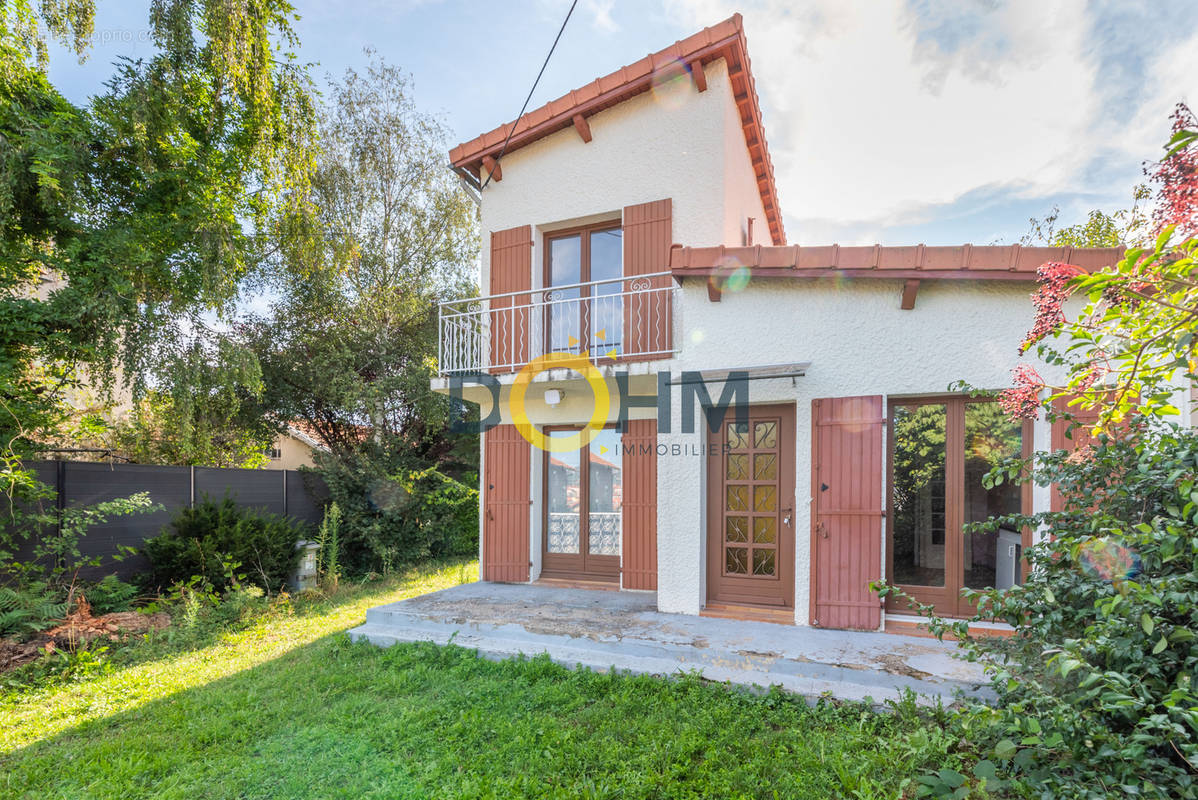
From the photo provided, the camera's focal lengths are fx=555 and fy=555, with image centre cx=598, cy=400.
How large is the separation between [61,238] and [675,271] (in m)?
7.32

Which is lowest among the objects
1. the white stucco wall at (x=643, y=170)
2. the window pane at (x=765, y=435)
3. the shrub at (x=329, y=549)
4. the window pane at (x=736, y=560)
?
the shrub at (x=329, y=549)

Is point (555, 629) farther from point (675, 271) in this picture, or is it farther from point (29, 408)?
point (29, 408)

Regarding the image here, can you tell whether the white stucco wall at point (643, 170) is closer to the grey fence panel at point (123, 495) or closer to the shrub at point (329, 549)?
the shrub at point (329, 549)

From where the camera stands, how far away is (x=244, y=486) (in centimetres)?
880

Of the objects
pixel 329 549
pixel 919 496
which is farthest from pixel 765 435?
pixel 329 549

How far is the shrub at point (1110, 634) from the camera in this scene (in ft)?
5.79

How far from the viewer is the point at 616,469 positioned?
737 cm

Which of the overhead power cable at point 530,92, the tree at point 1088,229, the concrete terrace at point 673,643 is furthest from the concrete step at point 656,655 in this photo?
the tree at point 1088,229

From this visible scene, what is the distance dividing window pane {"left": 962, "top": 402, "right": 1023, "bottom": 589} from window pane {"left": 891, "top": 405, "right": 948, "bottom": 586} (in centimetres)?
22

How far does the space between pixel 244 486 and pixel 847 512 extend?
8736mm

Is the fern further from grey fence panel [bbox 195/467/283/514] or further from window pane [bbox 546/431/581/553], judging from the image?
window pane [bbox 546/431/581/553]

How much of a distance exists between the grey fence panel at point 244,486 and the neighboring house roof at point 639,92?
230 inches

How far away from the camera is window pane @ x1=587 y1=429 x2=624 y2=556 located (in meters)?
7.36

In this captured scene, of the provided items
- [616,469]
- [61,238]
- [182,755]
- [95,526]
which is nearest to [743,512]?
[616,469]
